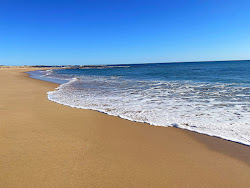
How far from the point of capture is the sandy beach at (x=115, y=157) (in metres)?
2.59

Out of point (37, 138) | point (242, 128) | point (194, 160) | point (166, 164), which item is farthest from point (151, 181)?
point (242, 128)

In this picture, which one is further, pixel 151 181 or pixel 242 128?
pixel 242 128

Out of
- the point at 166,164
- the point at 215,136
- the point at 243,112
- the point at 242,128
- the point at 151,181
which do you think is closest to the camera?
the point at 151,181

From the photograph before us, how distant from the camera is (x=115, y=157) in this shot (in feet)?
10.7

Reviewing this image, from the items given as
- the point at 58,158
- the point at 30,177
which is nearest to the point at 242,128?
the point at 58,158

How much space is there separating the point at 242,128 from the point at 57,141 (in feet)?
14.8

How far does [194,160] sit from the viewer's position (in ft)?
10.4

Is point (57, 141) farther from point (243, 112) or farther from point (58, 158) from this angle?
point (243, 112)

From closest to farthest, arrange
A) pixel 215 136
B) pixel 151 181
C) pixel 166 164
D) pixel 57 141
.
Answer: pixel 151 181 < pixel 166 164 < pixel 57 141 < pixel 215 136

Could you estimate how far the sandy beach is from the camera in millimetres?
2590

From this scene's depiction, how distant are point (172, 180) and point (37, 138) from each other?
9.98 feet

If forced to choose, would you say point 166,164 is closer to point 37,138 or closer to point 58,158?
point 58,158

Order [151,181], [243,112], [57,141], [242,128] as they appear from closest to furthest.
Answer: [151,181] < [57,141] < [242,128] < [243,112]

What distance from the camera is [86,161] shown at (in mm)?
3088
